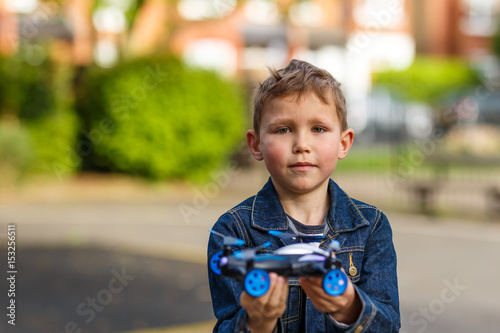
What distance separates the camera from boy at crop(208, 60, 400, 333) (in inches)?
75.9

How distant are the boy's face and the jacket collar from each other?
0.27ft

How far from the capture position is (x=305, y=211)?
80.6 inches

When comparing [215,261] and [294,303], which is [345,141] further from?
[215,261]

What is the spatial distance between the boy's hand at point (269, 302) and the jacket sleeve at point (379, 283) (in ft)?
0.70

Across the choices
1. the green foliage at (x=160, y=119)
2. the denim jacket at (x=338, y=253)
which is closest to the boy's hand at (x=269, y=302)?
the denim jacket at (x=338, y=253)

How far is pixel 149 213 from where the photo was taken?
11148 millimetres

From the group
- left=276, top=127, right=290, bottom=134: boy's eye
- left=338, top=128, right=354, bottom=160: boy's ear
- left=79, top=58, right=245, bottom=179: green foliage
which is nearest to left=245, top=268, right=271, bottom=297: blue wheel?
left=276, top=127, right=290, bottom=134: boy's eye

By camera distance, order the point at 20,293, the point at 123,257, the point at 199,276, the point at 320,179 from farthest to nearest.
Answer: the point at 123,257 → the point at 199,276 → the point at 20,293 → the point at 320,179

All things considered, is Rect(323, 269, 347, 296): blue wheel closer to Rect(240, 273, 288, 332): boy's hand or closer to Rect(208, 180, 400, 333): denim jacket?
Rect(240, 273, 288, 332): boy's hand

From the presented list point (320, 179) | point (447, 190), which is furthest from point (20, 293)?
point (447, 190)

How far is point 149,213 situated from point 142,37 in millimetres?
8302

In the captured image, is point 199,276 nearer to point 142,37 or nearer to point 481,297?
point 481,297

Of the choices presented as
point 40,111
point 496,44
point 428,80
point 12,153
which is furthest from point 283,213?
point 496,44

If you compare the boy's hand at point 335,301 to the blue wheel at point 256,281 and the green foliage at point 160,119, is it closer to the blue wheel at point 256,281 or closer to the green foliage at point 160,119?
the blue wheel at point 256,281
